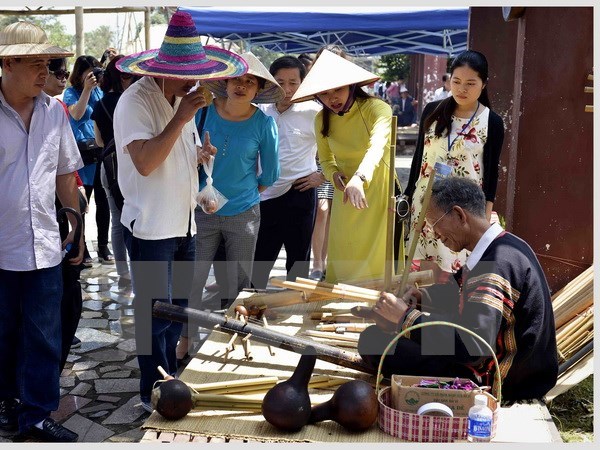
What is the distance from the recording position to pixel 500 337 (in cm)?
287

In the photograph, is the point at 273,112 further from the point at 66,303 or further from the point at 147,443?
the point at 147,443

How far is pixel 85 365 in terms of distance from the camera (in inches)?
180

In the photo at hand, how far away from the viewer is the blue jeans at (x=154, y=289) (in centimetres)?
362

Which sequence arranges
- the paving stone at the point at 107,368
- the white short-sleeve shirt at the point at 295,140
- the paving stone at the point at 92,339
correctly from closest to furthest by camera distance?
the paving stone at the point at 107,368 → the paving stone at the point at 92,339 → the white short-sleeve shirt at the point at 295,140

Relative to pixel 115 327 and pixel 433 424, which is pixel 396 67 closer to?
pixel 115 327

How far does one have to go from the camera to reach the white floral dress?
13.3 feet

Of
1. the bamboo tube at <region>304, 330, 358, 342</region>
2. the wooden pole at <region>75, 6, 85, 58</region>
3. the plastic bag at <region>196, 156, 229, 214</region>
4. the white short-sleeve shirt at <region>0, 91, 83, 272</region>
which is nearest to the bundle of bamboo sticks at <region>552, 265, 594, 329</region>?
the bamboo tube at <region>304, 330, 358, 342</region>

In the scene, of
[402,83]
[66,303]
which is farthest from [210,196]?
[402,83]

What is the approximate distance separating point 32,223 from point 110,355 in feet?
5.07

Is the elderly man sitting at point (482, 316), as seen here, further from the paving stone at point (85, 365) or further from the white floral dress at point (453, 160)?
the paving stone at point (85, 365)

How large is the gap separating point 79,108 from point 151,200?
3.17 meters

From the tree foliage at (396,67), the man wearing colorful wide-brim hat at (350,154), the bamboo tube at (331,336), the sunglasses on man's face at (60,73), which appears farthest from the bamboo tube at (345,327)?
the tree foliage at (396,67)

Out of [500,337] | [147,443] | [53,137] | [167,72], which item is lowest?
[147,443]

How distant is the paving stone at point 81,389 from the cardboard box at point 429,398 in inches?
77.7
